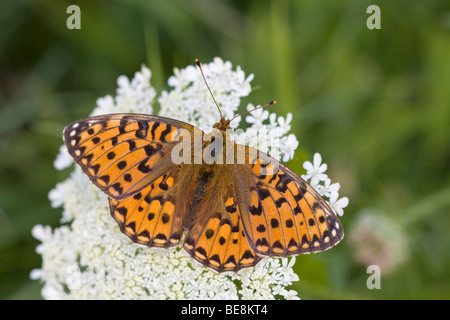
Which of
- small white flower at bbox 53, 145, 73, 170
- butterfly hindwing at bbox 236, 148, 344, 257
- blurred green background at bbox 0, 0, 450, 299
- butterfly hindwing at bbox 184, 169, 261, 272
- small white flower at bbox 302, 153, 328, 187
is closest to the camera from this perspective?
butterfly hindwing at bbox 236, 148, 344, 257

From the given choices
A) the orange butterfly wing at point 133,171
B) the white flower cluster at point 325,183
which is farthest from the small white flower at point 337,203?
the orange butterfly wing at point 133,171

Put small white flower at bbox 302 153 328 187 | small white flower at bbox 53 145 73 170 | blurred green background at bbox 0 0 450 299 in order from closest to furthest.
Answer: small white flower at bbox 302 153 328 187
small white flower at bbox 53 145 73 170
blurred green background at bbox 0 0 450 299

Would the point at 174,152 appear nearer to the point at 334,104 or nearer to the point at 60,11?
the point at 334,104

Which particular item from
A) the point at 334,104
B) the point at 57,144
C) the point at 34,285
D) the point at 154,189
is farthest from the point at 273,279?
the point at 57,144

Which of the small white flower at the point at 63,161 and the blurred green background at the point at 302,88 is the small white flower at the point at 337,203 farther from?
the small white flower at the point at 63,161

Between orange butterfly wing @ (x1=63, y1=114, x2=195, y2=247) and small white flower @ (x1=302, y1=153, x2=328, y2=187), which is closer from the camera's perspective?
orange butterfly wing @ (x1=63, y1=114, x2=195, y2=247)

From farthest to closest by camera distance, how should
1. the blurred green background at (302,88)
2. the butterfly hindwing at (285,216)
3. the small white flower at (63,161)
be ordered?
the blurred green background at (302,88), the small white flower at (63,161), the butterfly hindwing at (285,216)

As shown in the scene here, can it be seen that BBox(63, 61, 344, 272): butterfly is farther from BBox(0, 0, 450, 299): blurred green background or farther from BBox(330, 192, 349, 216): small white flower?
BBox(0, 0, 450, 299): blurred green background

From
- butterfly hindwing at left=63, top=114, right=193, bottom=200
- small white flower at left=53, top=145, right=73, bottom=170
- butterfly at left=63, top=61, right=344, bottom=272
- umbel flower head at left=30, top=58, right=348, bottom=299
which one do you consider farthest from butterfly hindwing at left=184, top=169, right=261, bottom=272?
small white flower at left=53, top=145, right=73, bottom=170
